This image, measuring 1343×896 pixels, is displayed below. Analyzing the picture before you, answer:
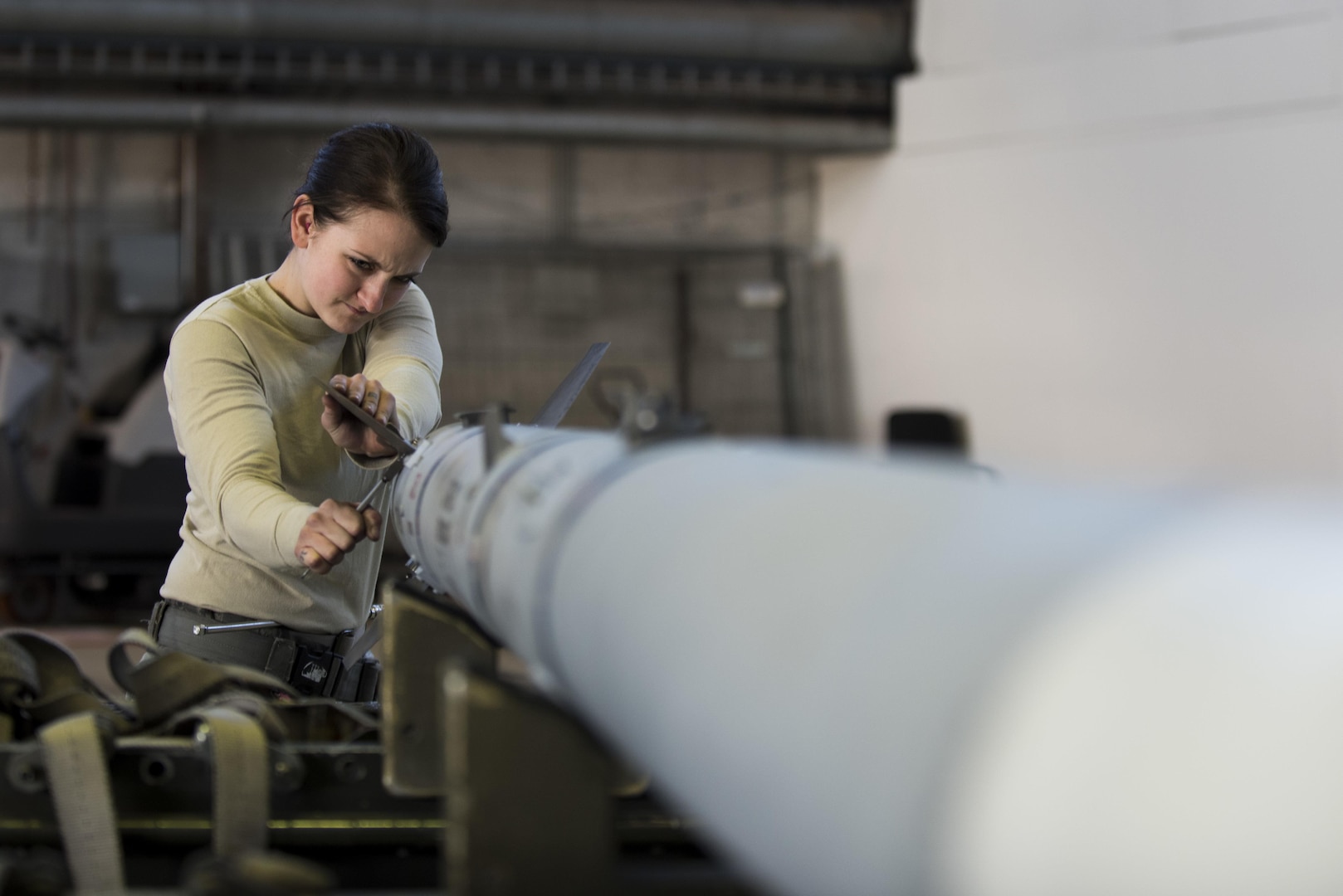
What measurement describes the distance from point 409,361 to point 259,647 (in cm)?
39

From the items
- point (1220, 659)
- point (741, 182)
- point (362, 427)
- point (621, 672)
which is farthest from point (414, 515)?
point (741, 182)

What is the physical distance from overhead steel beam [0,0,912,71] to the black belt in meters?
4.41

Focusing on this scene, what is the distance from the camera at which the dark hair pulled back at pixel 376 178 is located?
138 cm

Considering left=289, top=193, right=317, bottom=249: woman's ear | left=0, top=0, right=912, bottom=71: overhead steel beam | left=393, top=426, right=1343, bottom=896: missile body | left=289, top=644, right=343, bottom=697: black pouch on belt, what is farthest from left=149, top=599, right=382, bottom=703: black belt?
left=0, top=0, right=912, bottom=71: overhead steel beam

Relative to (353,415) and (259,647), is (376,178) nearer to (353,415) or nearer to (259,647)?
(353,415)

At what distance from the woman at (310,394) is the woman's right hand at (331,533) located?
0.30 ft

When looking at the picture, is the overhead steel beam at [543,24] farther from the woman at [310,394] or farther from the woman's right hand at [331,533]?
the woman's right hand at [331,533]

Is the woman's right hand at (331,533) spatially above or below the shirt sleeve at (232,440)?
below

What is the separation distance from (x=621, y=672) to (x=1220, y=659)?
31cm

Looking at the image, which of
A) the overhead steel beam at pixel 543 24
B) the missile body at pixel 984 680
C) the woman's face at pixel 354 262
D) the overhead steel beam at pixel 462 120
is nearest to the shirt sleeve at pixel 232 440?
the woman's face at pixel 354 262

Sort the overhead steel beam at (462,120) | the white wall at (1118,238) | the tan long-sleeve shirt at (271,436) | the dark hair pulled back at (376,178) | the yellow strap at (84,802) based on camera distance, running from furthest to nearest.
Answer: the overhead steel beam at (462,120), the white wall at (1118,238), the dark hair pulled back at (376,178), the tan long-sleeve shirt at (271,436), the yellow strap at (84,802)

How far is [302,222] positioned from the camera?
1.44 m

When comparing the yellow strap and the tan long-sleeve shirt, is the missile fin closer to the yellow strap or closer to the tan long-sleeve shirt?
the tan long-sleeve shirt

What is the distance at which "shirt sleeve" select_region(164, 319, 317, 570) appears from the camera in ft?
3.95
